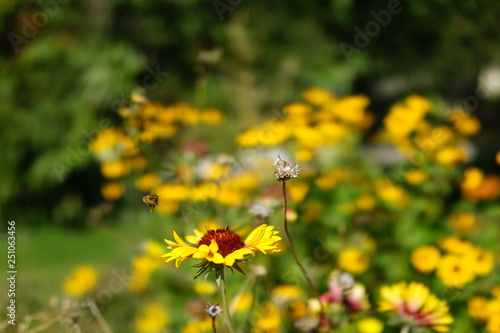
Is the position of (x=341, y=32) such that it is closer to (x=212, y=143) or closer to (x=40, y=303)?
(x=212, y=143)

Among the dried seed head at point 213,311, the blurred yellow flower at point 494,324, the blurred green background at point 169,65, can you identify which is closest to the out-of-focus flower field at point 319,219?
the blurred yellow flower at point 494,324

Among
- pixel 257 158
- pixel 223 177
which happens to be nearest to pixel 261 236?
pixel 223 177

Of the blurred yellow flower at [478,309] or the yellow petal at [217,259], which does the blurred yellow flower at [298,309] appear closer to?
the blurred yellow flower at [478,309]

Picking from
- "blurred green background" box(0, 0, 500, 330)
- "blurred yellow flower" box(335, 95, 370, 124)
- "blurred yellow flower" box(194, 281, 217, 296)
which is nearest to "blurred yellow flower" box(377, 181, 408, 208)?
"blurred yellow flower" box(335, 95, 370, 124)

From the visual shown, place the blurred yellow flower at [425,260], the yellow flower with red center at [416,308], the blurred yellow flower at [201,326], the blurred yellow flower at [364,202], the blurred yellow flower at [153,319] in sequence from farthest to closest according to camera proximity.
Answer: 1. the blurred yellow flower at [364,202]
2. the blurred yellow flower at [153,319]
3. the blurred yellow flower at [425,260]
4. the blurred yellow flower at [201,326]
5. the yellow flower with red center at [416,308]

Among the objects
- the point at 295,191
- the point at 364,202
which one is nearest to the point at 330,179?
the point at 364,202

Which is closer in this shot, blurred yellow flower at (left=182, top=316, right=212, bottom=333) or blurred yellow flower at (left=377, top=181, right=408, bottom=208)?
blurred yellow flower at (left=182, top=316, right=212, bottom=333)

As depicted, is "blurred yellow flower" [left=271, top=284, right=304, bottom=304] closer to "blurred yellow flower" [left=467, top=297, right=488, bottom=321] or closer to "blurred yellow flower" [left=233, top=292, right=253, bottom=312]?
"blurred yellow flower" [left=233, top=292, right=253, bottom=312]
